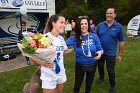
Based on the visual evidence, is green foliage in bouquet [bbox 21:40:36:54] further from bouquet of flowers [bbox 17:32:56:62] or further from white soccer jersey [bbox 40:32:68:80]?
white soccer jersey [bbox 40:32:68:80]

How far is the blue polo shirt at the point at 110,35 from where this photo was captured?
6754 mm

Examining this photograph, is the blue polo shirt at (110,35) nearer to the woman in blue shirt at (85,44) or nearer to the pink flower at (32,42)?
the woman in blue shirt at (85,44)

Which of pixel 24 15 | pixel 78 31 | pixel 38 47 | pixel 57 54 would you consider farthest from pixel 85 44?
pixel 24 15

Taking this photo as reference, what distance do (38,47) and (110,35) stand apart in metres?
2.73

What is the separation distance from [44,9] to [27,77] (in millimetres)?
8238

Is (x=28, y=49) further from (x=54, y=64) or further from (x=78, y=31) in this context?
(x=78, y=31)

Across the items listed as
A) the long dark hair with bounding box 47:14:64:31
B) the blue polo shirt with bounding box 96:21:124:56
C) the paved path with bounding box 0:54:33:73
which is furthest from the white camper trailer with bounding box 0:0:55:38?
the long dark hair with bounding box 47:14:64:31

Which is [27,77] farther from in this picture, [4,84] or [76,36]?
[76,36]

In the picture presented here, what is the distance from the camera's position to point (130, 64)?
440 inches

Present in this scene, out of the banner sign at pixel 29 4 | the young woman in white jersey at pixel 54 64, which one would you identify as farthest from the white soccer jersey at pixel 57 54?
the banner sign at pixel 29 4

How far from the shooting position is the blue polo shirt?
675 cm

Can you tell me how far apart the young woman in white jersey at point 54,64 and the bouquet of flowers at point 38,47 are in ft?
0.53

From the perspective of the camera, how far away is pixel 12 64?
1278cm

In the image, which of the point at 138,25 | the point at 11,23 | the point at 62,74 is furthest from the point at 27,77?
the point at 138,25
